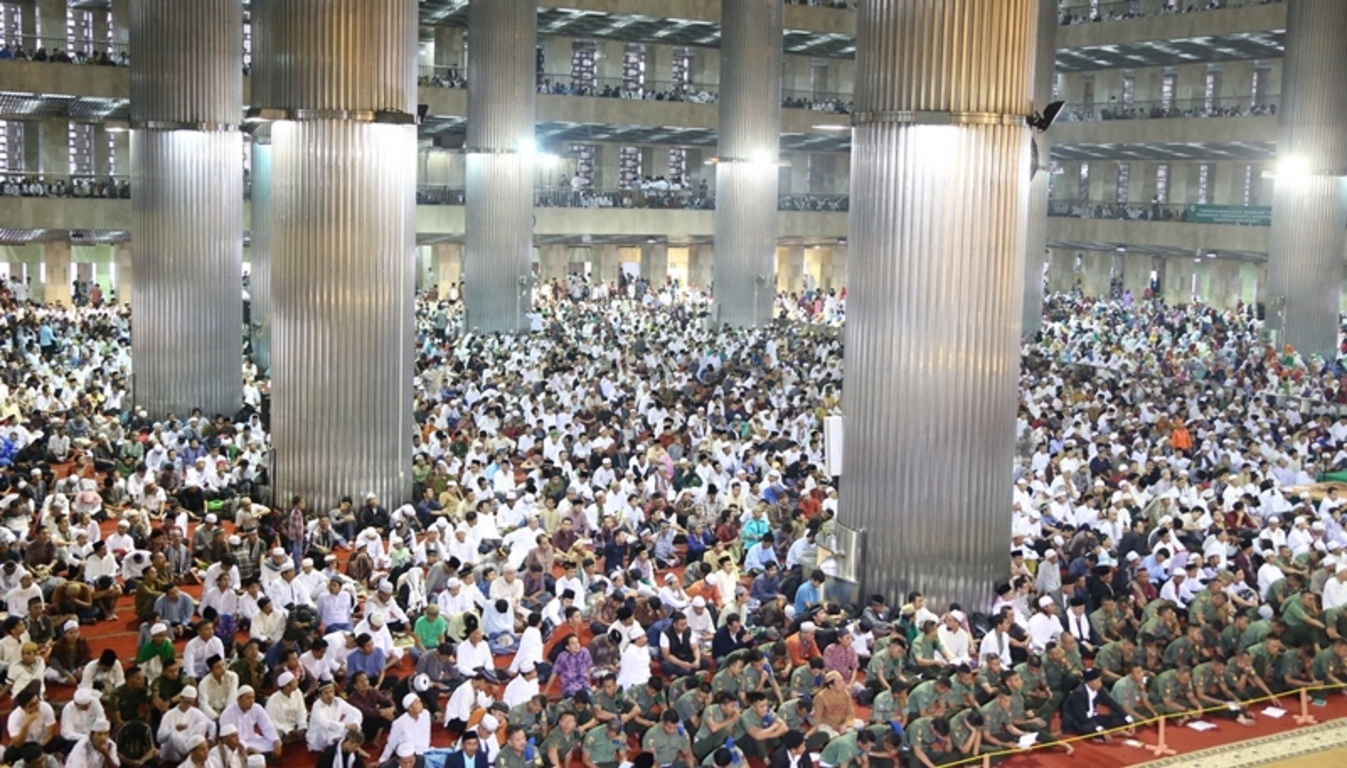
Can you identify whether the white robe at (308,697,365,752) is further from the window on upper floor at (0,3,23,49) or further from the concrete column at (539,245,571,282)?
the concrete column at (539,245,571,282)

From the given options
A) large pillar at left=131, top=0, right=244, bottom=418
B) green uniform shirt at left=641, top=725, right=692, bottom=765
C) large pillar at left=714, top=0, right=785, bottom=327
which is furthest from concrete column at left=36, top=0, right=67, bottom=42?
green uniform shirt at left=641, top=725, right=692, bottom=765

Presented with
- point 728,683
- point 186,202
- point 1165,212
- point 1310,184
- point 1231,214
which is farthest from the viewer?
point 1165,212

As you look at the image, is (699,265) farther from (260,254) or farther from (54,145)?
(260,254)

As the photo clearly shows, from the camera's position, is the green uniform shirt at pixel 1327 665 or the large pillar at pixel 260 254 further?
the large pillar at pixel 260 254

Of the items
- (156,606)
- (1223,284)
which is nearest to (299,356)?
(156,606)

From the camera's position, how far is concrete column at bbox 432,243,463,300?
44969mm

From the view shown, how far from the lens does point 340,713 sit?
1078cm

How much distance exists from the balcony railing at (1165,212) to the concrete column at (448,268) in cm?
1771

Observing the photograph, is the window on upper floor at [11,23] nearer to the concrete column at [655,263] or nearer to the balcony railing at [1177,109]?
the concrete column at [655,263]

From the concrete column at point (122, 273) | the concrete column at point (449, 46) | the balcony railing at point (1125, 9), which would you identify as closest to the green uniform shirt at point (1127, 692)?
the balcony railing at point (1125, 9)

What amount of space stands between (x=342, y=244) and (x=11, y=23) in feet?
76.8

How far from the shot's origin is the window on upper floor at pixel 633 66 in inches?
1786

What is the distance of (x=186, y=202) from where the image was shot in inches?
890

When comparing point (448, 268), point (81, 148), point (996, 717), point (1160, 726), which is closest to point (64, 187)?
point (81, 148)
